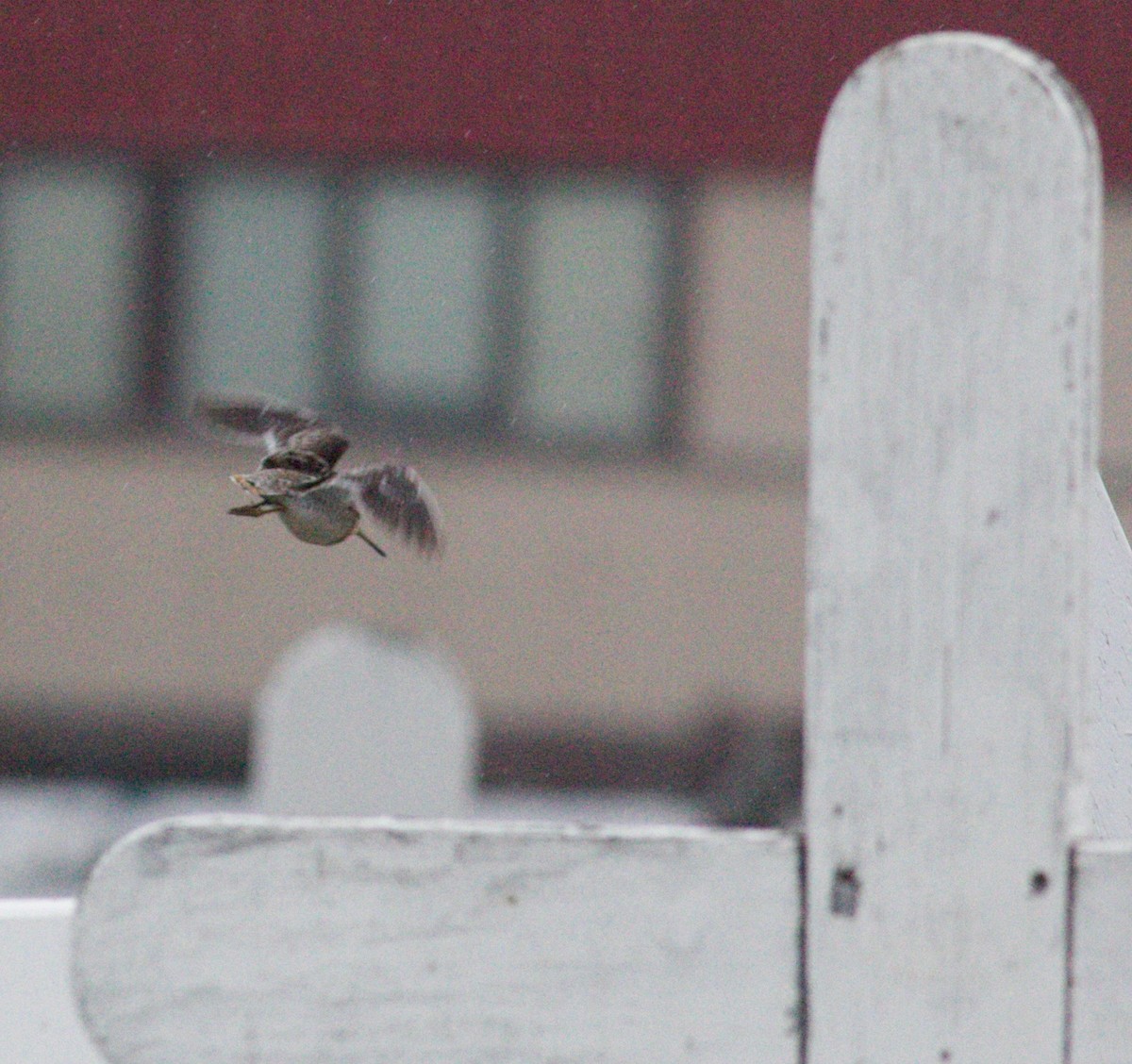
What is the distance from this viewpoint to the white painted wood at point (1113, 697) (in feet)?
4.03

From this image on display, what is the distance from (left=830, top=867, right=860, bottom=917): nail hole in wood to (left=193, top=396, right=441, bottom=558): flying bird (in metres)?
0.55

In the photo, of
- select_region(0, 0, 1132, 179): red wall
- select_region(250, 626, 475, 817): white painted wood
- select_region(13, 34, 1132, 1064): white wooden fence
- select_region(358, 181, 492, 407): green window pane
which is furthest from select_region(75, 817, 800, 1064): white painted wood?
select_region(358, 181, 492, 407): green window pane

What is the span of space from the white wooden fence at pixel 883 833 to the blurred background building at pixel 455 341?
21.0ft

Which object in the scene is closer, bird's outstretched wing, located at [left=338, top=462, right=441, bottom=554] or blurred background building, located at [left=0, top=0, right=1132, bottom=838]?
bird's outstretched wing, located at [left=338, top=462, right=441, bottom=554]

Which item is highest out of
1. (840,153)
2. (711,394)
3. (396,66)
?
(396,66)

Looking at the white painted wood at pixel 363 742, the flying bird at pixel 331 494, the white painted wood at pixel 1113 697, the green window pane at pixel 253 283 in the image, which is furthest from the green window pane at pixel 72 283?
the white painted wood at pixel 1113 697

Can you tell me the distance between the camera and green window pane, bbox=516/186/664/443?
7832mm

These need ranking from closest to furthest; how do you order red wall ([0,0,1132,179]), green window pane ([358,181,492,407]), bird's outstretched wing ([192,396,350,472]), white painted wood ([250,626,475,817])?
1. bird's outstretched wing ([192,396,350,472])
2. white painted wood ([250,626,475,817])
3. red wall ([0,0,1132,179])
4. green window pane ([358,181,492,407])

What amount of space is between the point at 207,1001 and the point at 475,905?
13 centimetres

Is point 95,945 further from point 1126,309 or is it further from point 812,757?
point 1126,309

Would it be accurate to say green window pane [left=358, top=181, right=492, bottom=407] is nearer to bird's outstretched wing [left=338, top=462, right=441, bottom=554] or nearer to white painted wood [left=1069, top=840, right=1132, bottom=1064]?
bird's outstretched wing [left=338, top=462, right=441, bottom=554]

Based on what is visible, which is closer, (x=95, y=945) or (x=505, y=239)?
(x=95, y=945)

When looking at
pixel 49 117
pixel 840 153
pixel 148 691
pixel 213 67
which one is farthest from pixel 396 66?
pixel 840 153

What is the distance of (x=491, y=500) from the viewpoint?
25.8 ft
